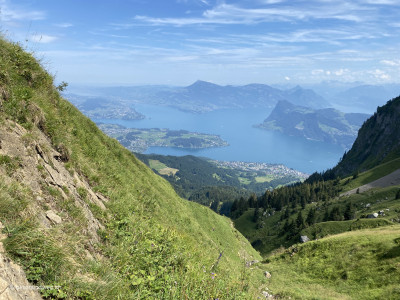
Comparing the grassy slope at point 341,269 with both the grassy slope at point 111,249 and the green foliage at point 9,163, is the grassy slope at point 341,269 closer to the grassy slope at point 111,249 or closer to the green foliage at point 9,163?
the grassy slope at point 111,249

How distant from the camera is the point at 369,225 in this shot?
47.2 metres

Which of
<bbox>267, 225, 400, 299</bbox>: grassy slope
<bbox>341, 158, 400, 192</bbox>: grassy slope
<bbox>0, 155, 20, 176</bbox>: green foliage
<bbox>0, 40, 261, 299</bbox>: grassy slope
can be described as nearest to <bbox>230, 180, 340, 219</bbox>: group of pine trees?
<bbox>341, 158, 400, 192</bbox>: grassy slope

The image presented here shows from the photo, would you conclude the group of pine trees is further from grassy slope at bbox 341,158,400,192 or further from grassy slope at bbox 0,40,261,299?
grassy slope at bbox 0,40,261,299

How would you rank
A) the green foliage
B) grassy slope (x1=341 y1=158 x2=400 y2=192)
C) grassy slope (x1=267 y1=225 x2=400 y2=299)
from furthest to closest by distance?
grassy slope (x1=341 y1=158 x2=400 y2=192) < grassy slope (x1=267 y1=225 x2=400 y2=299) < the green foliage

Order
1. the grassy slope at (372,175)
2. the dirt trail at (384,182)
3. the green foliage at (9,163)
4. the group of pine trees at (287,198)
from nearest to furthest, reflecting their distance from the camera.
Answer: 1. the green foliage at (9,163)
2. the dirt trail at (384,182)
3. the grassy slope at (372,175)
4. the group of pine trees at (287,198)

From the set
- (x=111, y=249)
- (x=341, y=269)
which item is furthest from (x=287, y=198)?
(x=111, y=249)

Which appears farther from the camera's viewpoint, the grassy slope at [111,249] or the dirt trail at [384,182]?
the dirt trail at [384,182]

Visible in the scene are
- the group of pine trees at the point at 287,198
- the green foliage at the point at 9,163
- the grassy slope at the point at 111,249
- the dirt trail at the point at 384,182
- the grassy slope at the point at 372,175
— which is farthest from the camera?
the group of pine trees at the point at 287,198

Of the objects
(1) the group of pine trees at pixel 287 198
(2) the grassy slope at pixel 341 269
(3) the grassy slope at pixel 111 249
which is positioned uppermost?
(3) the grassy slope at pixel 111 249

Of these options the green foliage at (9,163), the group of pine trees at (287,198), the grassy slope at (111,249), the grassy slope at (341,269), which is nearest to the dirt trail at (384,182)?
the group of pine trees at (287,198)

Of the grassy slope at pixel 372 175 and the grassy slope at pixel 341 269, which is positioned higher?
the grassy slope at pixel 341 269

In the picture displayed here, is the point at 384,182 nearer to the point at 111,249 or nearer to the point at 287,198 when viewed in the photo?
the point at 287,198

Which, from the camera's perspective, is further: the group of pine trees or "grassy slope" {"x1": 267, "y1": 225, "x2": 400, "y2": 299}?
the group of pine trees

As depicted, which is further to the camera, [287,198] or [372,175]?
[287,198]
